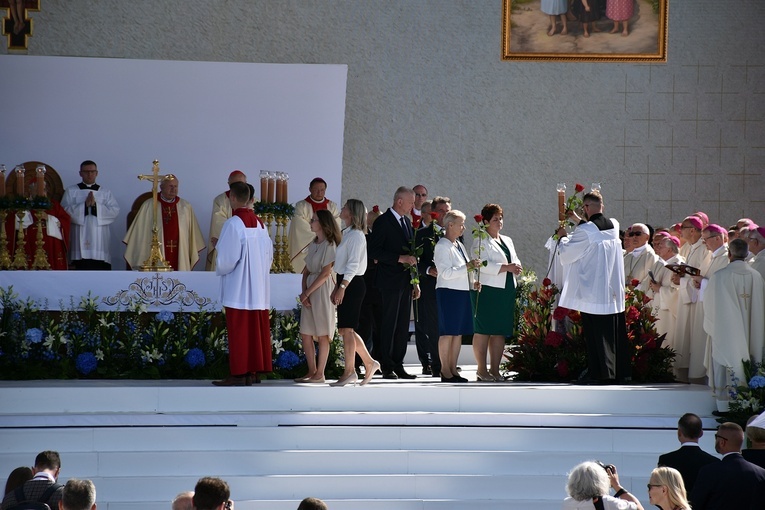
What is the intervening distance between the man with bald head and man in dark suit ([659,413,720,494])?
174 inches

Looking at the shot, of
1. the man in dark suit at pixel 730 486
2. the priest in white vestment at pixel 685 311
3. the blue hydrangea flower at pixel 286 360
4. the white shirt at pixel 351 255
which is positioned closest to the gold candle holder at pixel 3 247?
the blue hydrangea flower at pixel 286 360

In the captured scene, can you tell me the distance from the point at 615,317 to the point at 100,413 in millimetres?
4237

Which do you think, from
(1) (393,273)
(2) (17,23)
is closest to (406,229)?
(1) (393,273)

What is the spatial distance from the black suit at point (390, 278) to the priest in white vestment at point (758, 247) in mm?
2838

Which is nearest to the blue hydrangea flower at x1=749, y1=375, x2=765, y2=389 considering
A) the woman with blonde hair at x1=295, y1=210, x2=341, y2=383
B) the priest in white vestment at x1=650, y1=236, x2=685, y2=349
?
the priest in white vestment at x1=650, y1=236, x2=685, y2=349

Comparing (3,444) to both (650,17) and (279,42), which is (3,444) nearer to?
(279,42)

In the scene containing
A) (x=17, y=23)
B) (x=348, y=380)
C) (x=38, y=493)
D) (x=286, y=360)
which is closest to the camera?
(x=38, y=493)

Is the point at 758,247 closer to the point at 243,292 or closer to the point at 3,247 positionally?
the point at 243,292

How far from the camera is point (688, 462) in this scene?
6305 mm

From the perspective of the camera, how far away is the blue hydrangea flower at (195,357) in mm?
9930

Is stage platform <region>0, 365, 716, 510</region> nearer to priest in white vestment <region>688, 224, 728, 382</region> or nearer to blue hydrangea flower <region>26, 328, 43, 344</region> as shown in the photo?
blue hydrangea flower <region>26, 328, 43, 344</region>

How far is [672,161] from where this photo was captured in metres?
15.0

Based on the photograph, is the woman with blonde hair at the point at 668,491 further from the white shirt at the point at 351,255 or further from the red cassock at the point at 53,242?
the red cassock at the point at 53,242

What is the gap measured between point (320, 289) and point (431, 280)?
1251 mm
